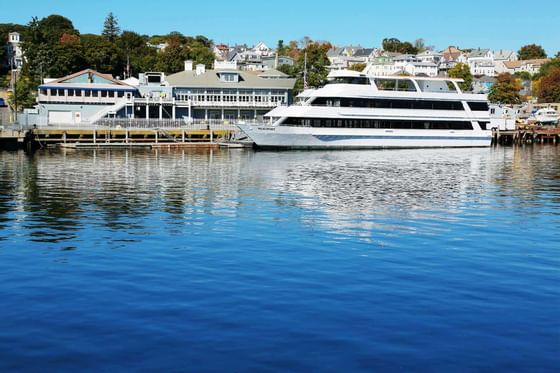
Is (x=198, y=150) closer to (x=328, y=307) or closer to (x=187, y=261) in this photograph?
(x=187, y=261)

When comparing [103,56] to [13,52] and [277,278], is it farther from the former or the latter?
[277,278]

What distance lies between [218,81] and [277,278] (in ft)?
225

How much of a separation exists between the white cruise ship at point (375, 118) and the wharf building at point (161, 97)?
14.4 m

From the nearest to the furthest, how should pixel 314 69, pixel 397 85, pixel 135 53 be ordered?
pixel 397 85 → pixel 314 69 → pixel 135 53

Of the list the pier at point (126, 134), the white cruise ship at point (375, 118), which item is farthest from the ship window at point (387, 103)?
the pier at point (126, 134)

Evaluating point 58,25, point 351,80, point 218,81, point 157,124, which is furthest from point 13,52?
point 351,80

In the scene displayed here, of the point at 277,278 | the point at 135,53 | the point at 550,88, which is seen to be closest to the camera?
the point at 277,278

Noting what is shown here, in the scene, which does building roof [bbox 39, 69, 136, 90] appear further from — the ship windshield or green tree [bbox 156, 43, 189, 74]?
green tree [bbox 156, 43, 189, 74]

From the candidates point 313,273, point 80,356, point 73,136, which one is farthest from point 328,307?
point 73,136

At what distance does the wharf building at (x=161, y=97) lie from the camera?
252 ft

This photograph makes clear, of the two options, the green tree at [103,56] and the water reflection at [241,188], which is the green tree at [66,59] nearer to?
the green tree at [103,56]

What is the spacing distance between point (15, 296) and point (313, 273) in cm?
678

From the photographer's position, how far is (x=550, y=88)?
473 feet

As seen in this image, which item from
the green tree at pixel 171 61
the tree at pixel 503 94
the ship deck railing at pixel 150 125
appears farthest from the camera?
the tree at pixel 503 94
